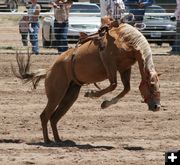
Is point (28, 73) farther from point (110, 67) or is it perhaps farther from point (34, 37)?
point (34, 37)

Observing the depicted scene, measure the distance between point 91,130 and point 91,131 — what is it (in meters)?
0.07

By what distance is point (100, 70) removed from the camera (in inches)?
333

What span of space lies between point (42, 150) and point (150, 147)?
134 cm

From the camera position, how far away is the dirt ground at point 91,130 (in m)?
7.53

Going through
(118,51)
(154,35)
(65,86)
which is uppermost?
(118,51)

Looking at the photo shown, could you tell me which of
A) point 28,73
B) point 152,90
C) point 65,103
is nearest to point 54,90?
point 65,103

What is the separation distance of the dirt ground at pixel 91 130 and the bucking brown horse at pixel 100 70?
1.67 ft

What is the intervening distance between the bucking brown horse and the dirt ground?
0.51m

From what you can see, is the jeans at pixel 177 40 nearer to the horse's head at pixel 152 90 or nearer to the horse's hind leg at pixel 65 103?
the horse's hind leg at pixel 65 103

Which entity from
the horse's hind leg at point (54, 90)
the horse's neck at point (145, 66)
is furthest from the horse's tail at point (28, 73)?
the horse's neck at point (145, 66)

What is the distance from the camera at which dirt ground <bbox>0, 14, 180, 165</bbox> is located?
7527mm

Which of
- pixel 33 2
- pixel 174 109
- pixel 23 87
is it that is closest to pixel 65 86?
pixel 174 109

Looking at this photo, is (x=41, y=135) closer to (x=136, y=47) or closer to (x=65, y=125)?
(x=65, y=125)

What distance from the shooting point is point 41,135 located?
927cm
